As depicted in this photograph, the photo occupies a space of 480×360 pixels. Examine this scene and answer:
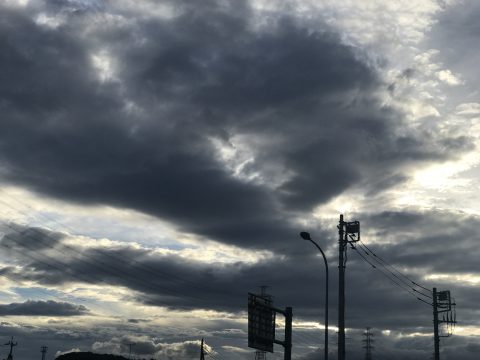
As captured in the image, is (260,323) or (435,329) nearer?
(260,323)

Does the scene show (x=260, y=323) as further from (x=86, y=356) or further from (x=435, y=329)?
(x=86, y=356)

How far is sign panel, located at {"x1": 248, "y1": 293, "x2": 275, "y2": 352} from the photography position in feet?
124

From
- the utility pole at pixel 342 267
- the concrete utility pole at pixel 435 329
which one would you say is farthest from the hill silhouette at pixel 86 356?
the utility pole at pixel 342 267

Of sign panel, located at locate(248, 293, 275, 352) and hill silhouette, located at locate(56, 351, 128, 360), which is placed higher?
sign panel, located at locate(248, 293, 275, 352)

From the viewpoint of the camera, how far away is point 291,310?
126ft

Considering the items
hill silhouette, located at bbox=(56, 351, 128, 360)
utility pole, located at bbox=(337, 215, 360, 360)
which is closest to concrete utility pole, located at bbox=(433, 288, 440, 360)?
utility pole, located at bbox=(337, 215, 360, 360)

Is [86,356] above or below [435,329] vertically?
below

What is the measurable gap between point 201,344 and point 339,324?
55697 mm

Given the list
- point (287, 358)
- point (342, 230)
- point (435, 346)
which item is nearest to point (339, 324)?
point (287, 358)

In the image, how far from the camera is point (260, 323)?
38.4m

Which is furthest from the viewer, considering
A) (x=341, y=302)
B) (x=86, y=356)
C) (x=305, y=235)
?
(x=86, y=356)

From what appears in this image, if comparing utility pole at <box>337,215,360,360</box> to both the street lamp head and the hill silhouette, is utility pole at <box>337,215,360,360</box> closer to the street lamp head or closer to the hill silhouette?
the street lamp head

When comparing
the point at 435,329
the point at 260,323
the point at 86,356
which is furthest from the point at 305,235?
the point at 86,356

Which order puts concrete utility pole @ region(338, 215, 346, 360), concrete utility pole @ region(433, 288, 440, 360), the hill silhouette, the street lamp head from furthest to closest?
the hill silhouette, concrete utility pole @ region(433, 288, 440, 360), concrete utility pole @ region(338, 215, 346, 360), the street lamp head
